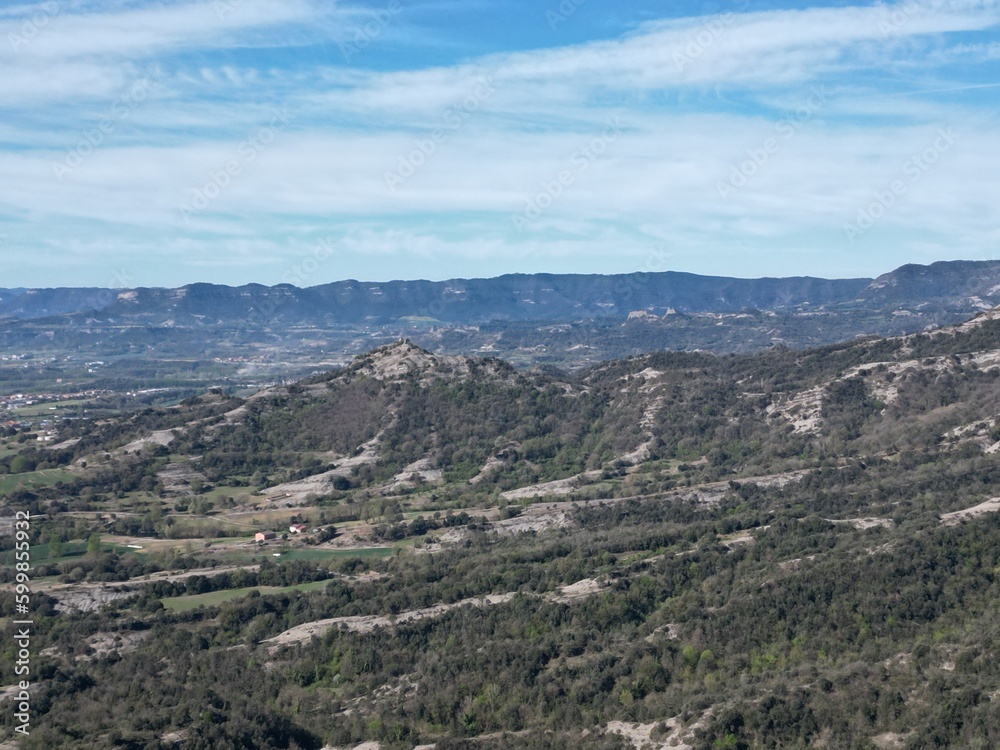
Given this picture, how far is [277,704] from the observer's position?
64.2m

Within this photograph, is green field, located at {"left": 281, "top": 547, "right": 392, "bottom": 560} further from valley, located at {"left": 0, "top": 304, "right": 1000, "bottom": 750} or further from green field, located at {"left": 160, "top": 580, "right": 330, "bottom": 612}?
green field, located at {"left": 160, "top": 580, "right": 330, "bottom": 612}

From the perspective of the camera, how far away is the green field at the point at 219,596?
83.2 m

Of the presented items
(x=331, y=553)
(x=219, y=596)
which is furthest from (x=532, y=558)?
(x=219, y=596)

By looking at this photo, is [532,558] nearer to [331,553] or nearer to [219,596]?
[331,553]

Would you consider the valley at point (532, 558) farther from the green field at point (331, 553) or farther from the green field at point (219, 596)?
the green field at point (331, 553)

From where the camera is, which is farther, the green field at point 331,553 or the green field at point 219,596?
the green field at point 331,553

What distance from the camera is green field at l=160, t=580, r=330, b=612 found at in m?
83.2

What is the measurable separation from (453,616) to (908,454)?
6413 centimetres

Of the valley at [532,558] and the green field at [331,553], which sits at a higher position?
the valley at [532,558]

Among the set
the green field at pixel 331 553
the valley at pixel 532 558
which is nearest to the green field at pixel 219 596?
the valley at pixel 532 558

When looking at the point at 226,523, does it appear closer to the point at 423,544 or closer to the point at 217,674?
the point at 423,544

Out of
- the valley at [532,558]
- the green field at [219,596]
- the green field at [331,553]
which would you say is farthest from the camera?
the green field at [331,553]

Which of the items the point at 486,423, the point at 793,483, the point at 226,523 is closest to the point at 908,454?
the point at 793,483

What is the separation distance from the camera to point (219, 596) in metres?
85.9
